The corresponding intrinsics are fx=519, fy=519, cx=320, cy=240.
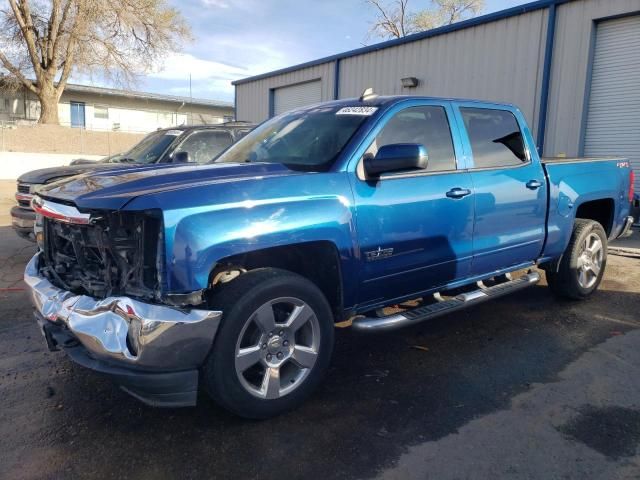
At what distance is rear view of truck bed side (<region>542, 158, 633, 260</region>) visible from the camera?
16.1 feet

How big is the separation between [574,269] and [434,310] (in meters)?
2.31

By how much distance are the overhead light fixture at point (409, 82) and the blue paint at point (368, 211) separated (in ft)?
30.2

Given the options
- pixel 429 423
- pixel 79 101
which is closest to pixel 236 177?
pixel 429 423

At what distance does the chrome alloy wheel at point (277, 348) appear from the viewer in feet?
9.53

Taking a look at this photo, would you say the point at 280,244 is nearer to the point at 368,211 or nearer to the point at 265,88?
the point at 368,211

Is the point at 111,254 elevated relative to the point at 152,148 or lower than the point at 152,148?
lower

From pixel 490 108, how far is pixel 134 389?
3690 mm

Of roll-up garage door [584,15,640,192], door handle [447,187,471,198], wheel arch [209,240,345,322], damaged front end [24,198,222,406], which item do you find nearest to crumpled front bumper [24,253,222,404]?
damaged front end [24,198,222,406]

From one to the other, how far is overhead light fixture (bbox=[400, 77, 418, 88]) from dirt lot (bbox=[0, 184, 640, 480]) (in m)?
10.3

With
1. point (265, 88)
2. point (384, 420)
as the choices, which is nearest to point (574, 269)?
point (384, 420)

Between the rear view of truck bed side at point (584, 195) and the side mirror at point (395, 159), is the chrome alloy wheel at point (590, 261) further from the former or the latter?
the side mirror at point (395, 159)

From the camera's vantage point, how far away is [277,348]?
9.93 ft

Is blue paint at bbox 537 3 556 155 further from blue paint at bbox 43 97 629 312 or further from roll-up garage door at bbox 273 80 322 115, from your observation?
roll-up garage door at bbox 273 80 322 115

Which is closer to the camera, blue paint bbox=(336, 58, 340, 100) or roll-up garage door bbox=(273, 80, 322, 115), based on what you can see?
blue paint bbox=(336, 58, 340, 100)
